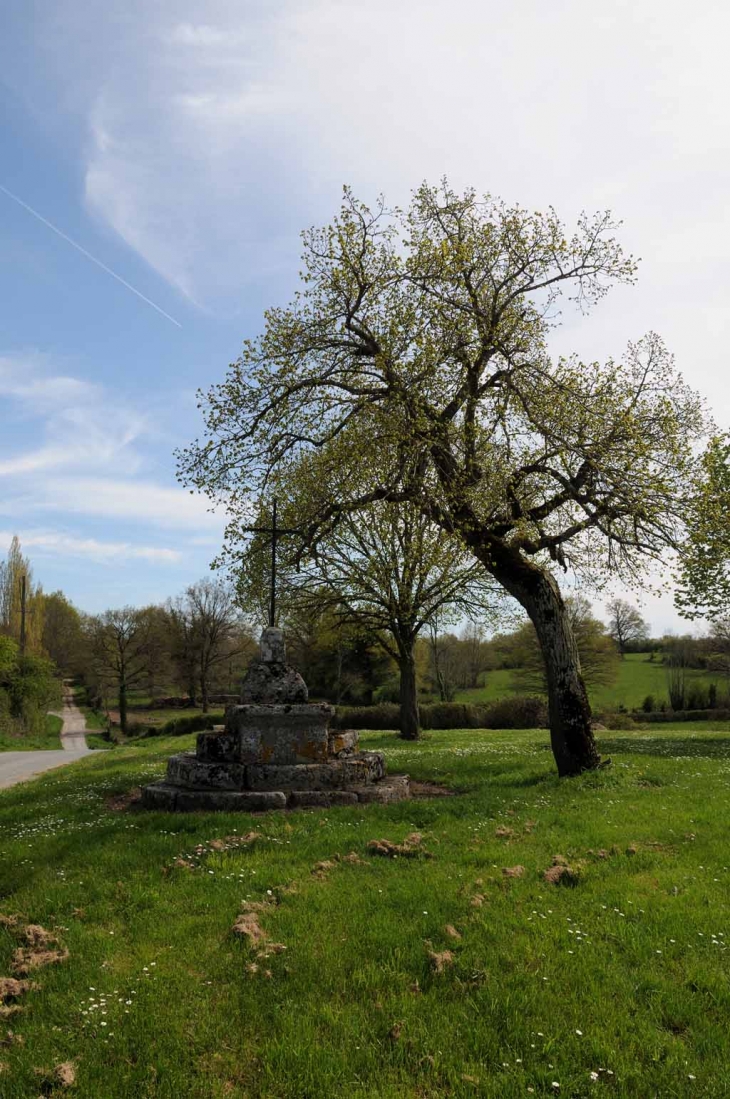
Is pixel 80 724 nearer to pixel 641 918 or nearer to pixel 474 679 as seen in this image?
pixel 474 679

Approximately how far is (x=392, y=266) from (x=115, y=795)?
1162 centimetres

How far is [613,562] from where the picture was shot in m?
14.9

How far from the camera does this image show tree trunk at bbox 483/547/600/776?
12523 mm

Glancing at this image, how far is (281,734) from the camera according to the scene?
10.6m

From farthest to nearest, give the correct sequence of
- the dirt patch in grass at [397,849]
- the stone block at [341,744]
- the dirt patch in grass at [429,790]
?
1. the dirt patch in grass at [429,790]
2. the stone block at [341,744]
3. the dirt patch in grass at [397,849]

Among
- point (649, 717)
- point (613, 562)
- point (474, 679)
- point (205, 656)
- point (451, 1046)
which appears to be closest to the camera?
point (451, 1046)

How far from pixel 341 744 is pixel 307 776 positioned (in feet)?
3.44

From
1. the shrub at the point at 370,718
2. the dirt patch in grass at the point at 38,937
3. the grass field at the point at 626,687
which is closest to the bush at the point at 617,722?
the shrub at the point at 370,718

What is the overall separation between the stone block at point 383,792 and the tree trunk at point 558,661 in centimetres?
339

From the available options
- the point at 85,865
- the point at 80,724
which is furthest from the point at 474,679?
the point at 85,865

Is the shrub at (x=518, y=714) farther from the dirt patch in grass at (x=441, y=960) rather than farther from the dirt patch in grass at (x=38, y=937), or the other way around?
the dirt patch in grass at (x=38, y=937)

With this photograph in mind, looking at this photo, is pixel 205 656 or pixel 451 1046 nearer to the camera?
pixel 451 1046

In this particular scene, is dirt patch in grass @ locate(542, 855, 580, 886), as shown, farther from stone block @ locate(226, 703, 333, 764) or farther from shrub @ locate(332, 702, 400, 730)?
shrub @ locate(332, 702, 400, 730)

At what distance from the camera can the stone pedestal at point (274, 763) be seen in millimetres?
9930
